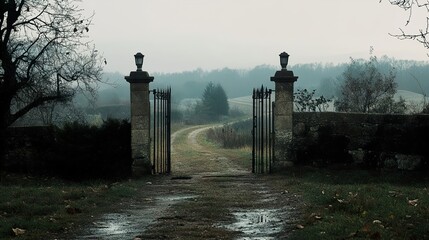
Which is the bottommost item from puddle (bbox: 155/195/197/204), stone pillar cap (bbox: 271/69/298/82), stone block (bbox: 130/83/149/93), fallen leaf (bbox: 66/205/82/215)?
puddle (bbox: 155/195/197/204)

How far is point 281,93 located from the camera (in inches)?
570

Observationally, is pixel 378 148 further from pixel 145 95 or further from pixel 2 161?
pixel 2 161

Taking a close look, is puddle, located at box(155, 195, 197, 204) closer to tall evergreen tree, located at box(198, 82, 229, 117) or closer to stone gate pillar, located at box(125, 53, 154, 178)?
stone gate pillar, located at box(125, 53, 154, 178)

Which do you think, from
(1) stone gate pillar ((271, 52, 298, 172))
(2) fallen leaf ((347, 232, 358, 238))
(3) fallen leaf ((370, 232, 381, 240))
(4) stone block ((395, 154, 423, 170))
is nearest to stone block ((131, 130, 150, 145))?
(1) stone gate pillar ((271, 52, 298, 172))

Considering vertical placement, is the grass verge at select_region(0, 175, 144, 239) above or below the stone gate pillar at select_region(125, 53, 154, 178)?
below

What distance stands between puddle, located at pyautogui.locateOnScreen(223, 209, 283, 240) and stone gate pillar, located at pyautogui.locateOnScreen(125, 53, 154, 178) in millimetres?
6441

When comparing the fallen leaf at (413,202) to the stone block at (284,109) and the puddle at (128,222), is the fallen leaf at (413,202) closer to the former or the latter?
the puddle at (128,222)

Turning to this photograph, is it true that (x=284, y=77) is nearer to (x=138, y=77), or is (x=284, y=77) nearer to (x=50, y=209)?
(x=138, y=77)

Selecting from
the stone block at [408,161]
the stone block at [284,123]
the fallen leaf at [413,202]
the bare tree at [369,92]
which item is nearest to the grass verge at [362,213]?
the fallen leaf at [413,202]

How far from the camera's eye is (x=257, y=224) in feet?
25.2

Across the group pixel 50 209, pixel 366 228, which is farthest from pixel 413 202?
pixel 50 209

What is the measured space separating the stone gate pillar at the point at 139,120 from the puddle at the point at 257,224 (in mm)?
6441

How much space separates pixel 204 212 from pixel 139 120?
21.2 feet

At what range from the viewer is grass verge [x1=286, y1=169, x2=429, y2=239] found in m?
6.43
